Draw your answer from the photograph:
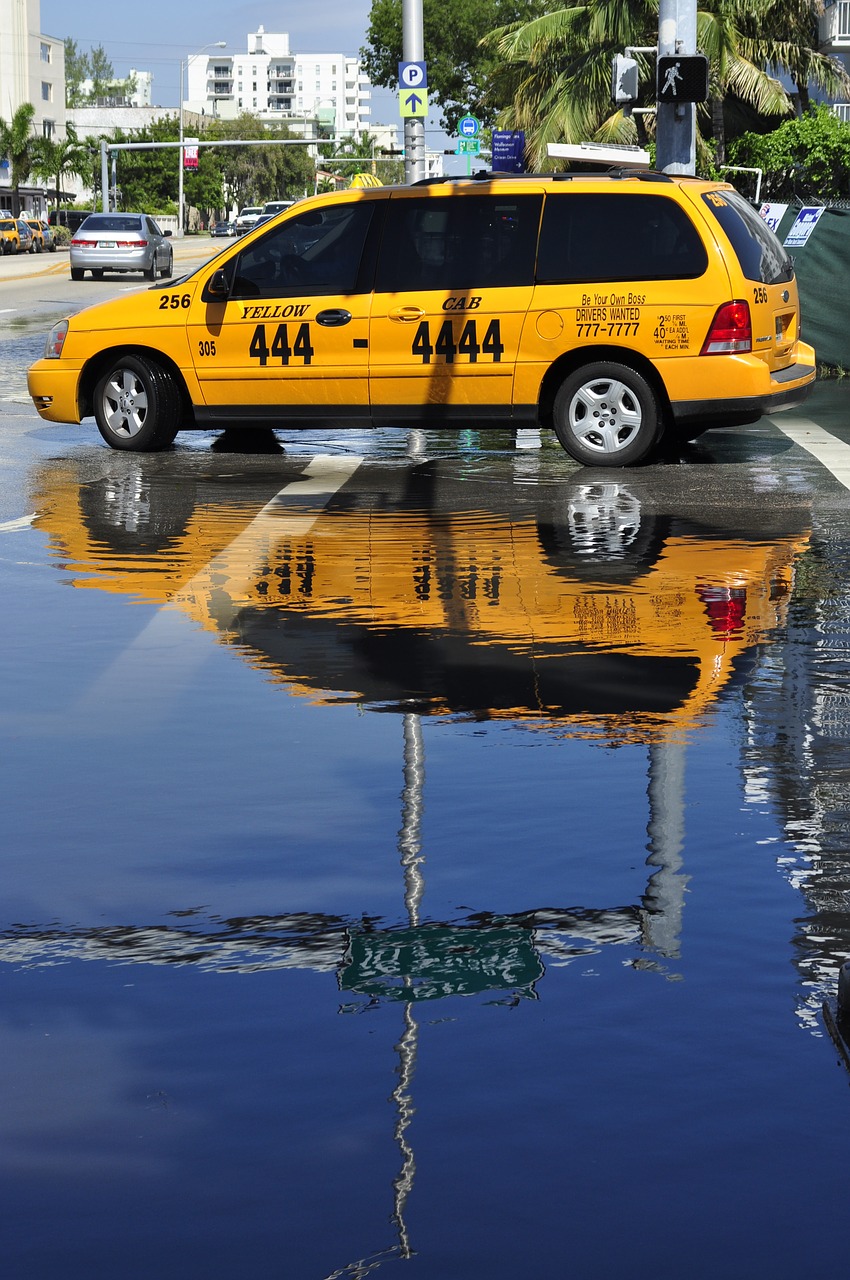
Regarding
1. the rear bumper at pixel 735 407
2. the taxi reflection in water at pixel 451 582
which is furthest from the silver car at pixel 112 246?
the rear bumper at pixel 735 407

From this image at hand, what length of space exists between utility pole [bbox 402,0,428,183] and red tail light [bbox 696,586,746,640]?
67.4ft

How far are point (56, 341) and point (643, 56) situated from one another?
29662 millimetres

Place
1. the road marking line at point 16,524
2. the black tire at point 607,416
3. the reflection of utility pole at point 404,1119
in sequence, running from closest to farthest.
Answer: the reflection of utility pole at point 404,1119, the road marking line at point 16,524, the black tire at point 607,416

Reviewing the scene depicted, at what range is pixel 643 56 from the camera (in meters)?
42.1

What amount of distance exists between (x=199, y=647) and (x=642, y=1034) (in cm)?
427

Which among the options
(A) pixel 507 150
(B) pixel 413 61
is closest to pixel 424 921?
(B) pixel 413 61

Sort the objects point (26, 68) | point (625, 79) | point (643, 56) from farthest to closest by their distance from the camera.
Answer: point (26, 68) < point (643, 56) < point (625, 79)

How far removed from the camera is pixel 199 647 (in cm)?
788

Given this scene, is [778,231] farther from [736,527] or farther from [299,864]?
[299,864]

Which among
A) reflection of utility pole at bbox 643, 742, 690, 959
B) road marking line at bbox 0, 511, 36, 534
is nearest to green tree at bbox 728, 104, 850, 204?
road marking line at bbox 0, 511, 36, 534

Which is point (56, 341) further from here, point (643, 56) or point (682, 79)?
point (643, 56)

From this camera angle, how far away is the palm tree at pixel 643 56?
40000mm

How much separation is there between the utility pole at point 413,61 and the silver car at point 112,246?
1814 centimetres

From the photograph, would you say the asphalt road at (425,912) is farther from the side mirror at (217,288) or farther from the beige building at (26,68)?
the beige building at (26,68)
